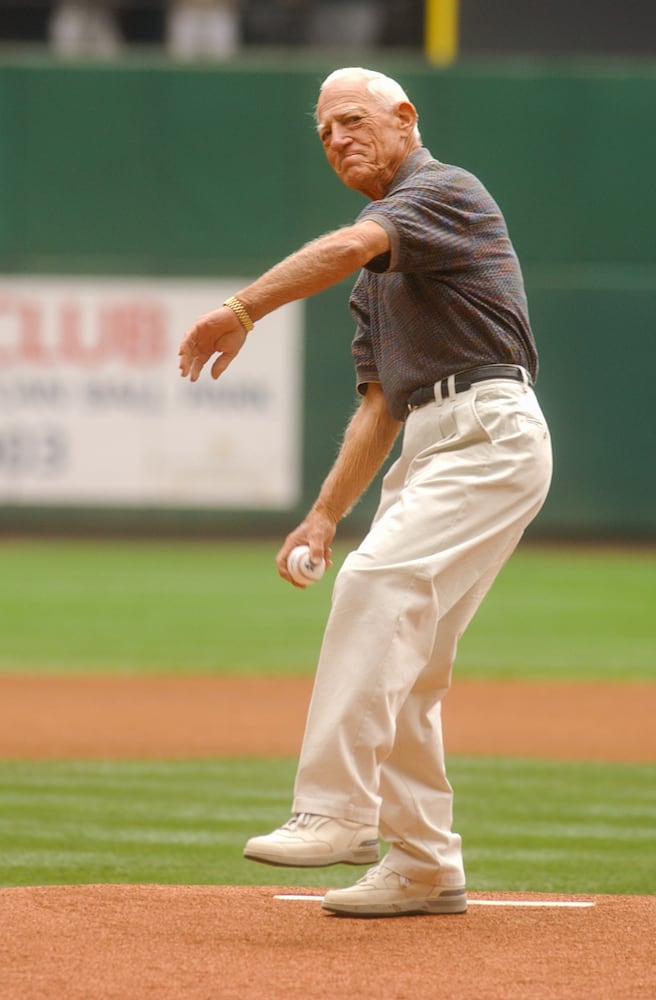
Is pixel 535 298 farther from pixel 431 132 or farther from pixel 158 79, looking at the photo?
pixel 158 79

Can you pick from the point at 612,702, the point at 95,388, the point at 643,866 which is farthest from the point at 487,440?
the point at 95,388

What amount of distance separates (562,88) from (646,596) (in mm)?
5885

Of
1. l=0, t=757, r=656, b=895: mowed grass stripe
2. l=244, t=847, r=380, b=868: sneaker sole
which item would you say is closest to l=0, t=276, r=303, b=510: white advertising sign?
l=0, t=757, r=656, b=895: mowed grass stripe

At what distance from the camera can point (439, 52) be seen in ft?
59.3

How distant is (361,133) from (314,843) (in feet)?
5.19

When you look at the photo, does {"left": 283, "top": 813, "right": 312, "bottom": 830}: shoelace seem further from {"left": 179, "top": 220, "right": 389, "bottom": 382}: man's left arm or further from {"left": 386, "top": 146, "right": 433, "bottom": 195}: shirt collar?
{"left": 386, "top": 146, "right": 433, "bottom": 195}: shirt collar

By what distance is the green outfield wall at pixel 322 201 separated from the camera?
16.6 meters

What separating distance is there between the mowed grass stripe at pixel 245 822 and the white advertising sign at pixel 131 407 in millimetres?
9385

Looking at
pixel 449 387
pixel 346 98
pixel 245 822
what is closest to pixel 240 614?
pixel 245 822

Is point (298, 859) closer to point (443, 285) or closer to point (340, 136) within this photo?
point (443, 285)

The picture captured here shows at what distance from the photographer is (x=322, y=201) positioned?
55.6 feet

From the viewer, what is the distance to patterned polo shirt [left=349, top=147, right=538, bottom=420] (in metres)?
3.71

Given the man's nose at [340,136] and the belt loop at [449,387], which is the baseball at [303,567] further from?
the man's nose at [340,136]

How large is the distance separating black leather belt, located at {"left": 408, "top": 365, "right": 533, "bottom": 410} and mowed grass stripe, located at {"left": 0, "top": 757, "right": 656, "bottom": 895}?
4.92ft
